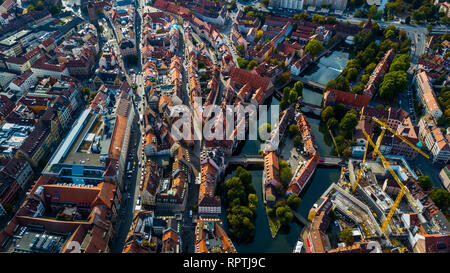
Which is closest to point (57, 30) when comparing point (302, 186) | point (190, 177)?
point (190, 177)

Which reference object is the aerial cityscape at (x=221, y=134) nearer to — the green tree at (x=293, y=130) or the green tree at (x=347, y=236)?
the green tree at (x=347, y=236)

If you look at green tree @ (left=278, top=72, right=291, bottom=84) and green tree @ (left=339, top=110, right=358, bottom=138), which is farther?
green tree @ (left=278, top=72, right=291, bottom=84)

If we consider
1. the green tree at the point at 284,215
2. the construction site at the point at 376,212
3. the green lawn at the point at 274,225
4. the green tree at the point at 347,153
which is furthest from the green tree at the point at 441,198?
the green lawn at the point at 274,225

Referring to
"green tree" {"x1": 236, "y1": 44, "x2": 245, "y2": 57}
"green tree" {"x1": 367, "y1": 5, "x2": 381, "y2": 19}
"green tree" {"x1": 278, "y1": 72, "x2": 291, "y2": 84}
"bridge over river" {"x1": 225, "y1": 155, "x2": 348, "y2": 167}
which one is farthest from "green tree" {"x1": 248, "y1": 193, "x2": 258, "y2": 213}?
"green tree" {"x1": 367, "y1": 5, "x2": 381, "y2": 19}

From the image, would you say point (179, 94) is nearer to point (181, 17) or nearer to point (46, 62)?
point (46, 62)

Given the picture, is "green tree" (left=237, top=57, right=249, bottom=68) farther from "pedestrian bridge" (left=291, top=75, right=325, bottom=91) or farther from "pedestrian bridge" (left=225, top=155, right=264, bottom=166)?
"pedestrian bridge" (left=225, top=155, right=264, bottom=166)

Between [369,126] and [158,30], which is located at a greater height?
[158,30]
